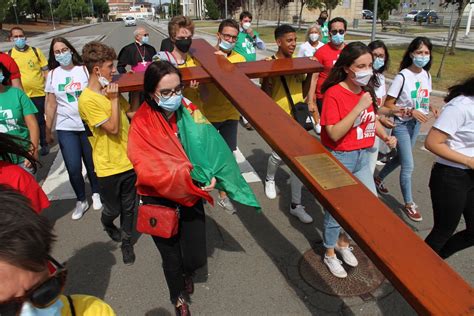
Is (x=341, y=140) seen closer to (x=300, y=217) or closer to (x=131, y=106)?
(x=300, y=217)

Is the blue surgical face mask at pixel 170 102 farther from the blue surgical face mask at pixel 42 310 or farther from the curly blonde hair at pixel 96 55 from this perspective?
the blue surgical face mask at pixel 42 310

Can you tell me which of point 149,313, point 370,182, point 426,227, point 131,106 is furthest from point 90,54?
point 426,227

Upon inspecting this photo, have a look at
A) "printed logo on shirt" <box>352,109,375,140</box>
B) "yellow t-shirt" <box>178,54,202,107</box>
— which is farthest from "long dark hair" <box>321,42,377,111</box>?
"yellow t-shirt" <box>178,54,202,107</box>

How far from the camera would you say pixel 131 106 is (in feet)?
10.5

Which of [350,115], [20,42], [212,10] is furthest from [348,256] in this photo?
[212,10]

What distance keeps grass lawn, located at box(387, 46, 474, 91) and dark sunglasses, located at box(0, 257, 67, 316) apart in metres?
9.53

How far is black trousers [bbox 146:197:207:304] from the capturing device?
8.00 feet

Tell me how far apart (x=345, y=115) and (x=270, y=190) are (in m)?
1.92

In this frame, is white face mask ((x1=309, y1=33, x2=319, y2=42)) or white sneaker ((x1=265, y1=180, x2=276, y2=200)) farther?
white face mask ((x1=309, y1=33, x2=319, y2=42))

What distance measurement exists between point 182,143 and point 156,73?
0.46 m

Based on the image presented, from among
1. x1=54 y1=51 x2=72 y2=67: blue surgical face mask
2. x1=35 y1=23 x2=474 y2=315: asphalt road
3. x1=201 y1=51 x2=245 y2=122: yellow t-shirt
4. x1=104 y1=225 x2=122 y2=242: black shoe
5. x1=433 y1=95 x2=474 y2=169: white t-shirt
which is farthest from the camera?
x1=201 y1=51 x2=245 y2=122: yellow t-shirt

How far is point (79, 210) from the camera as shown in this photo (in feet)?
13.4

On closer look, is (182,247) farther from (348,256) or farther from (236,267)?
(348,256)

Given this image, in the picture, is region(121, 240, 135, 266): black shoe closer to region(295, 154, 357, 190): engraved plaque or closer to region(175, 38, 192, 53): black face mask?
region(175, 38, 192, 53): black face mask
